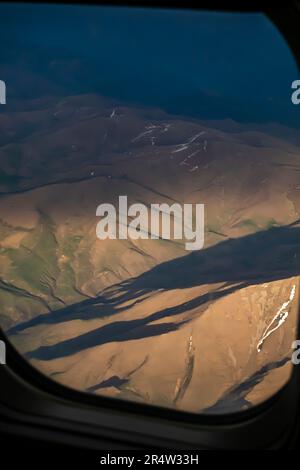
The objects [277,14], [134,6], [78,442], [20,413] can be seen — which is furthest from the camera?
[20,413]

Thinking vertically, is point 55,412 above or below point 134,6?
below

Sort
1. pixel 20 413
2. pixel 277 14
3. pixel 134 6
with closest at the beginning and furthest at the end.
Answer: pixel 277 14, pixel 134 6, pixel 20 413

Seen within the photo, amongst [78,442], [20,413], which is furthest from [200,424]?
[20,413]

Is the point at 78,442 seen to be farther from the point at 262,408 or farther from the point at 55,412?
the point at 262,408
